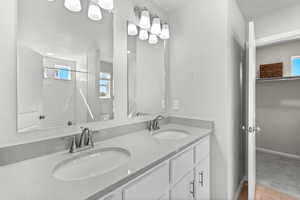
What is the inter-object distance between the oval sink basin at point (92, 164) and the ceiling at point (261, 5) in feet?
7.45

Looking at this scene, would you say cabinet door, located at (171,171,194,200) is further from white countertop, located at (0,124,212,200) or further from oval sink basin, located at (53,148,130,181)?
oval sink basin, located at (53,148,130,181)

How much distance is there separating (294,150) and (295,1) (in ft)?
8.24

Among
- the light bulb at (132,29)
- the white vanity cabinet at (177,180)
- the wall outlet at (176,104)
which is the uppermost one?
the light bulb at (132,29)

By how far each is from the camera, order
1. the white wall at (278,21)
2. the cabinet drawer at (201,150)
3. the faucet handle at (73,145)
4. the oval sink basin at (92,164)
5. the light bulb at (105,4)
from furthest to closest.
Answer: the white wall at (278,21) → the cabinet drawer at (201,150) → the light bulb at (105,4) → the faucet handle at (73,145) → the oval sink basin at (92,164)

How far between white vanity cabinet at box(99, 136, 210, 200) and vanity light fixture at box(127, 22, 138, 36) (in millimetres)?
1272

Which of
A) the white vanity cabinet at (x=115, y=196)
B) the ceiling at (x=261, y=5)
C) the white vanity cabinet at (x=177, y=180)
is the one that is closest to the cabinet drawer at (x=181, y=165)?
the white vanity cabinet at (x=177, y=180)

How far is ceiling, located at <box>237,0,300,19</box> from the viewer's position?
1829 mm

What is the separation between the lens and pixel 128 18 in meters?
1.49

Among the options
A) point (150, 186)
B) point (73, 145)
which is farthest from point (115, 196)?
point (73, 145)

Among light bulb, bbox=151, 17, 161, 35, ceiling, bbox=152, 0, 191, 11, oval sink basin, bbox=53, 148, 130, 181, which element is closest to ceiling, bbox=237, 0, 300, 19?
ceiling, bbox=152, 0, 191, 11

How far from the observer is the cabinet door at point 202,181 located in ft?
4.28

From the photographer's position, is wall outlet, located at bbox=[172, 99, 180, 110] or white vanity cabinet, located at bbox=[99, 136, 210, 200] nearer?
white vanity cabinet, located at bbox=[99, 136, 210, 200]

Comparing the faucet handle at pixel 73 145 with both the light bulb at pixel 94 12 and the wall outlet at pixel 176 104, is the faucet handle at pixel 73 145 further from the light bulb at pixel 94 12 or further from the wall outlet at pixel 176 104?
the wall outlet at pixel 176 104

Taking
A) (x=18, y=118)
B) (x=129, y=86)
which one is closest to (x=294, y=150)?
(x=129, y=86)
